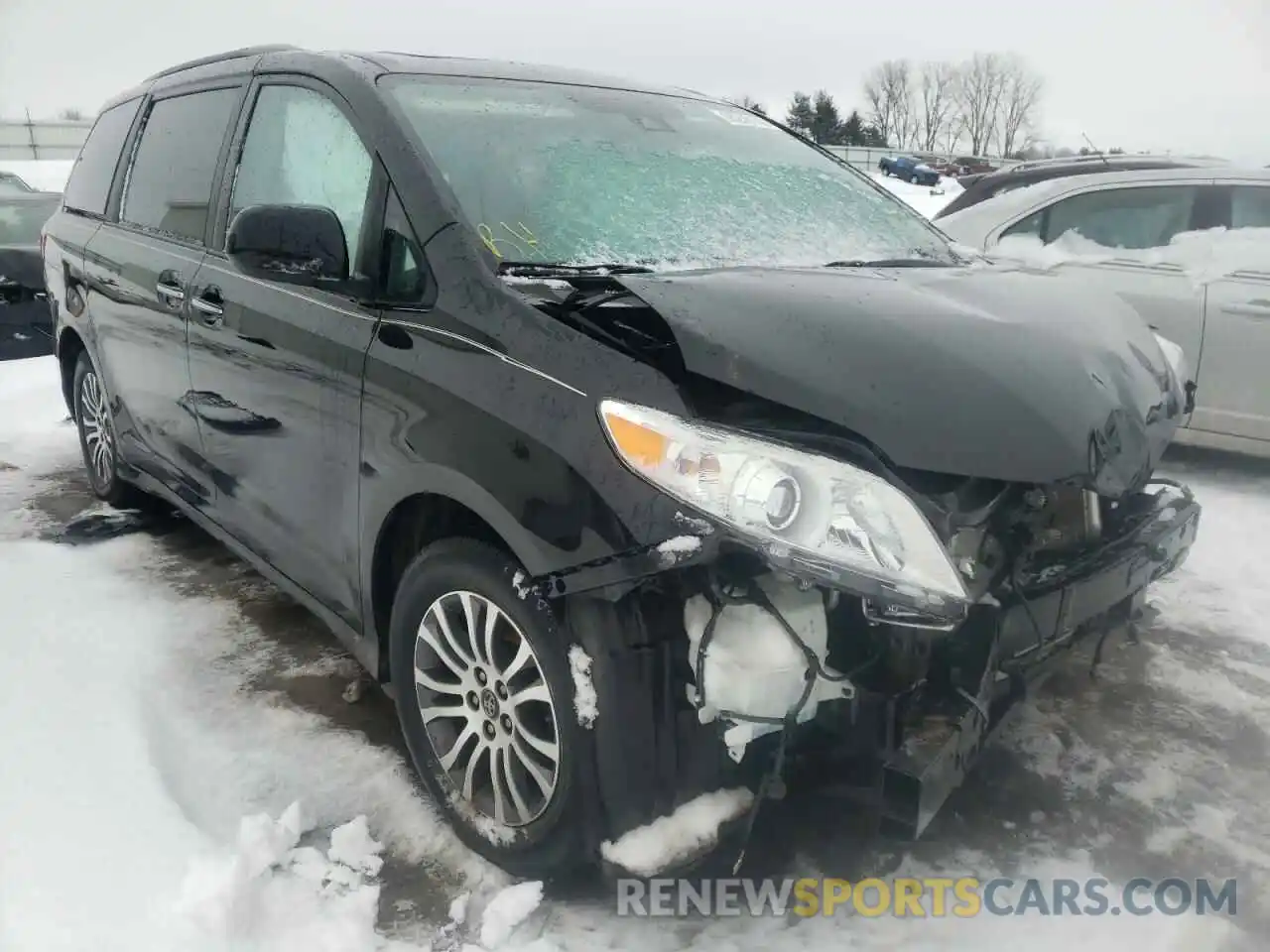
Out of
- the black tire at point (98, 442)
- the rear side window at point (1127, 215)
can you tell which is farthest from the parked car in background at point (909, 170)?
the black tire at point (98, 442)

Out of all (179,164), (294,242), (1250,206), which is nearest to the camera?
(294,242)

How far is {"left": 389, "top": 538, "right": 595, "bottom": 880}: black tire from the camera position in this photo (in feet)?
Answer: 6.14

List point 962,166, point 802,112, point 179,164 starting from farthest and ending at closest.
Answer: point 802,112
point 962,166
point 179,164

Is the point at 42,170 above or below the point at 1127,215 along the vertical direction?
above

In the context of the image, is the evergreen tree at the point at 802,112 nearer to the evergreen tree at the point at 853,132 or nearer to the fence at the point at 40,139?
the evergreen tree at the point at 853,132

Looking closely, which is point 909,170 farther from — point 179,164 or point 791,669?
point 791,669

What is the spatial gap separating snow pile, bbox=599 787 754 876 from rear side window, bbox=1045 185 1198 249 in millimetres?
4598

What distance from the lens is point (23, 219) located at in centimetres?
810

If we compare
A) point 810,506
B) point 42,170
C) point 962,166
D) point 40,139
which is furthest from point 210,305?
point 962,166

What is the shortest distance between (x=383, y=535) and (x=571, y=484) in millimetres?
725

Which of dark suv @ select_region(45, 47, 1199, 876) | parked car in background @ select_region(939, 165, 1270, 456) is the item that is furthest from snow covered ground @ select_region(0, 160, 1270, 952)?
parked car in background @ select_region(939, 165, 1270, 456)

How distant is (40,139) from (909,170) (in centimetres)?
3040

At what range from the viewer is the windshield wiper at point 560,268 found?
7.00 feet

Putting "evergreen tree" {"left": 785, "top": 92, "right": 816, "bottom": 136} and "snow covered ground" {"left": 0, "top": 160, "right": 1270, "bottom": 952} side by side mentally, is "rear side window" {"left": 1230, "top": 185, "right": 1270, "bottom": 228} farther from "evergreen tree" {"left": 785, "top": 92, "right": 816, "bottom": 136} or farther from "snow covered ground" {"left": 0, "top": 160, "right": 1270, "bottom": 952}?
"evergreen tree" {"left": 785, "top": 92, "right": 816, "bottom": 136}
